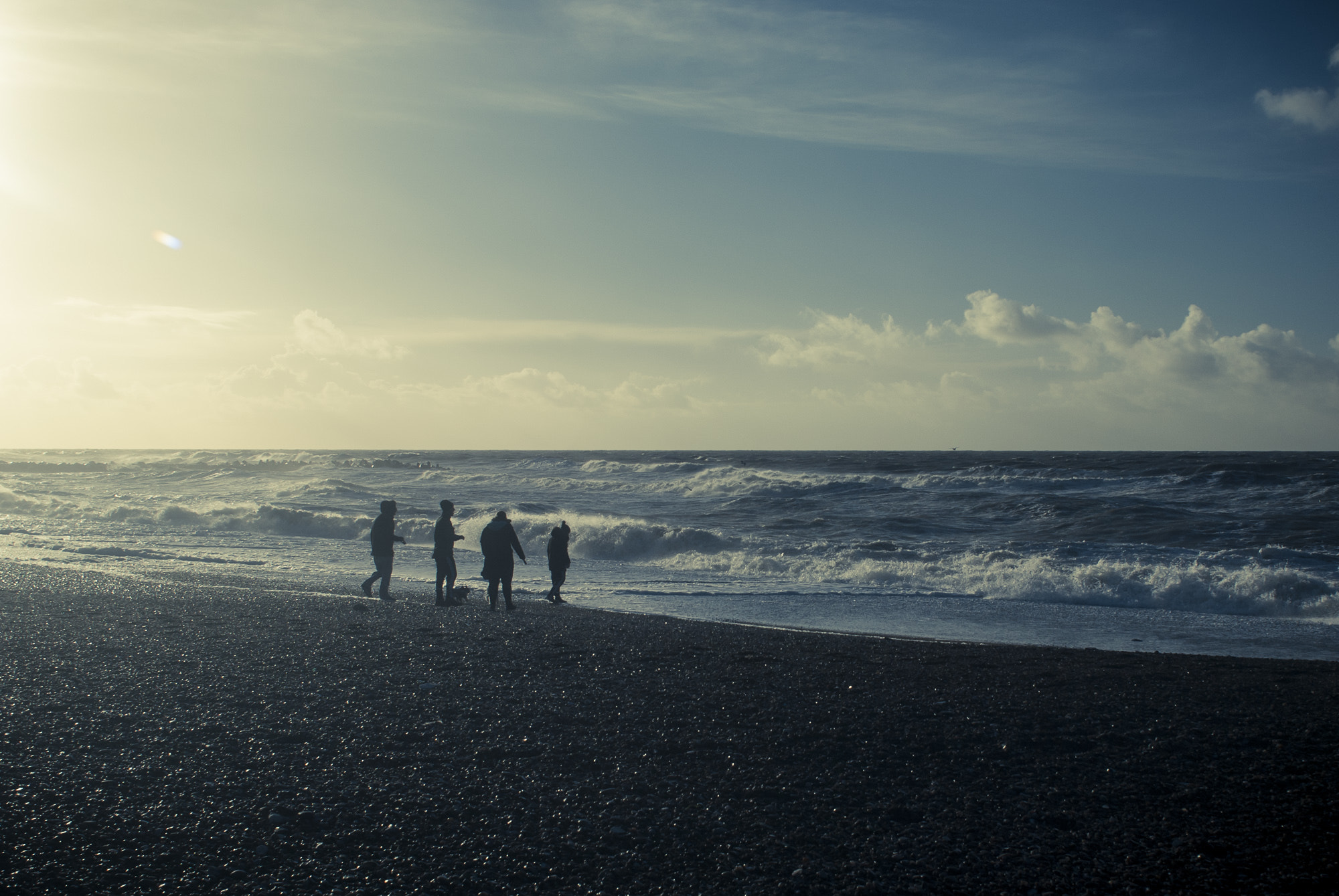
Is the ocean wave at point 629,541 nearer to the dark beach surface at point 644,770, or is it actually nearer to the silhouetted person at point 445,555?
the silhouetted person at point 445,555

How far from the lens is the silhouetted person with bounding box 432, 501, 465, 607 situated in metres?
12.8

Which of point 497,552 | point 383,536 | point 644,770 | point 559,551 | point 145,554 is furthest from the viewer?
point 145,554

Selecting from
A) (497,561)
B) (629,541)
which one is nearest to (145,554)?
(497,561)

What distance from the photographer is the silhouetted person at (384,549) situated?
13281mm

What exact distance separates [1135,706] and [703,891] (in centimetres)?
509

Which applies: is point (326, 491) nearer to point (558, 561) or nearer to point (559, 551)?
point (559, 551)

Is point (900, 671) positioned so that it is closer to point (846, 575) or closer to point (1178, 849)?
point (1178, 849)

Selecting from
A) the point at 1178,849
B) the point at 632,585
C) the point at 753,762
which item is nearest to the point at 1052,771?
the point at 1178,849

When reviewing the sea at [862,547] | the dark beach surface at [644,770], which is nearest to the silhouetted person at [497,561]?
the sea at [862,547]

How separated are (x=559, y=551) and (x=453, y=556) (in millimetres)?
1867

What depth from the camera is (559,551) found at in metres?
14.2

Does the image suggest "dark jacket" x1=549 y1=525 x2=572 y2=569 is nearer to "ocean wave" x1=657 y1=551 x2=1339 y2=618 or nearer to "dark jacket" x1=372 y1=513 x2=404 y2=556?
"dark jacket" x1=372 y1=513 x2=404 y2=556

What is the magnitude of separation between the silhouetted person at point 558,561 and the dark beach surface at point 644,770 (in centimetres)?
473

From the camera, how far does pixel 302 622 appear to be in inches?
402
